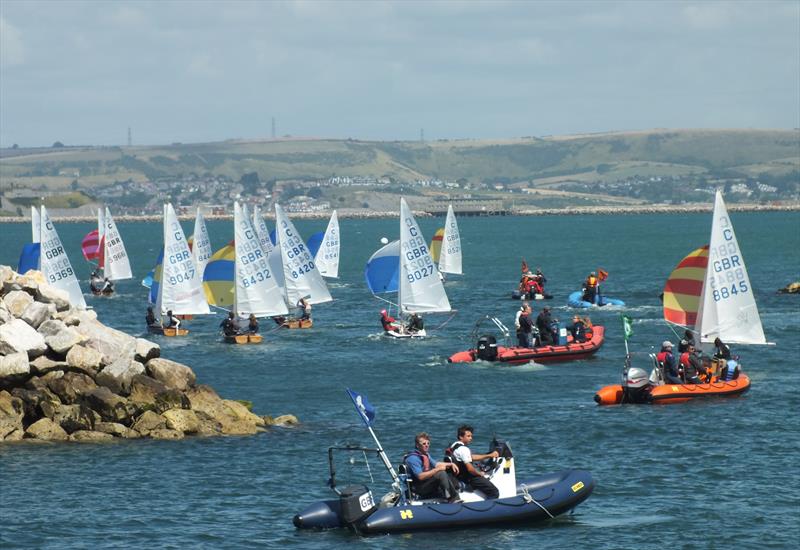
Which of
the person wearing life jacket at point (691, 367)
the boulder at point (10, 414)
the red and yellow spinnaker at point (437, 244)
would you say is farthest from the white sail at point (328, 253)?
the boulder at point (10, 414)

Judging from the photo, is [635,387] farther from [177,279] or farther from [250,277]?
[177,279]

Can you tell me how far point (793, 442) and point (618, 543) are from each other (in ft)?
37.5

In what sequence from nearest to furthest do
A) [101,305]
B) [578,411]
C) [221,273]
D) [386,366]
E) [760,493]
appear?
[760,493], [578,411], [386,366], [221,273], [101,305]

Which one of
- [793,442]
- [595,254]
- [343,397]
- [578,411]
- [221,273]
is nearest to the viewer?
[793,442]

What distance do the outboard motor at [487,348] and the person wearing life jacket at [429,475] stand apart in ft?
79.1

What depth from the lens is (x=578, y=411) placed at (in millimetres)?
45094

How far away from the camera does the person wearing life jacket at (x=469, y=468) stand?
30859mm

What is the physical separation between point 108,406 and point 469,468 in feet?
46.3

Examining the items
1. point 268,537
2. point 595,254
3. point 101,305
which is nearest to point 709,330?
point 268,537

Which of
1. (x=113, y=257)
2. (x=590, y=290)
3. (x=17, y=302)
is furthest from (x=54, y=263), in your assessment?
(x=17, y=302)

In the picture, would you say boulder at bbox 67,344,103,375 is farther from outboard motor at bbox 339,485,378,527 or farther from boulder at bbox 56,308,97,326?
outboard motor at bbox 339,485,378,527

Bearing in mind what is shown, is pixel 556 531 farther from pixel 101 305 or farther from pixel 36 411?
pixel 101 305

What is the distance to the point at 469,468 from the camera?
31031 millimetres

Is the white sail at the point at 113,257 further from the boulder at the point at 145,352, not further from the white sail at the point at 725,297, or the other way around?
the white sail at the point at 725,297
